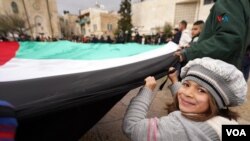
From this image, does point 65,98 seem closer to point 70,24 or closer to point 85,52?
point 85,52

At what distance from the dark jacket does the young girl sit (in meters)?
0.21

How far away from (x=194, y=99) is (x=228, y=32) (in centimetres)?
48

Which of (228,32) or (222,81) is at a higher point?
(228,32)

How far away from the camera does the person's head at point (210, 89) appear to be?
0.85 m

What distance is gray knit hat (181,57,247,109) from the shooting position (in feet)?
2.77

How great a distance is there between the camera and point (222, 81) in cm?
86

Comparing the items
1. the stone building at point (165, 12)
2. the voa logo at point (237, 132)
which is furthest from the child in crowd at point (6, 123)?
the stone building at point (165, 12)

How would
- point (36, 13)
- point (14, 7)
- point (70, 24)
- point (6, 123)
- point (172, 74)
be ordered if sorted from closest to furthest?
point (6, 123), point (172, 74), point (14, 7), point (36, 13), point (70, 24)

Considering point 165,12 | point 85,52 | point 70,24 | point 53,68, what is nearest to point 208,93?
point 53,68

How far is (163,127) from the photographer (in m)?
0.91

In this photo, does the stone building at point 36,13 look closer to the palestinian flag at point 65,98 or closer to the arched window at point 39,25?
the arched window at point 39,25

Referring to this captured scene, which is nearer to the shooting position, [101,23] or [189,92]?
[189,92]

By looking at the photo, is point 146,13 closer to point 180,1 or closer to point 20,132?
point 180,1

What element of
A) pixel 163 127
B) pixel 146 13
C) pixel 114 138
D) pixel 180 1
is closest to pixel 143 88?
pixel 163 127
